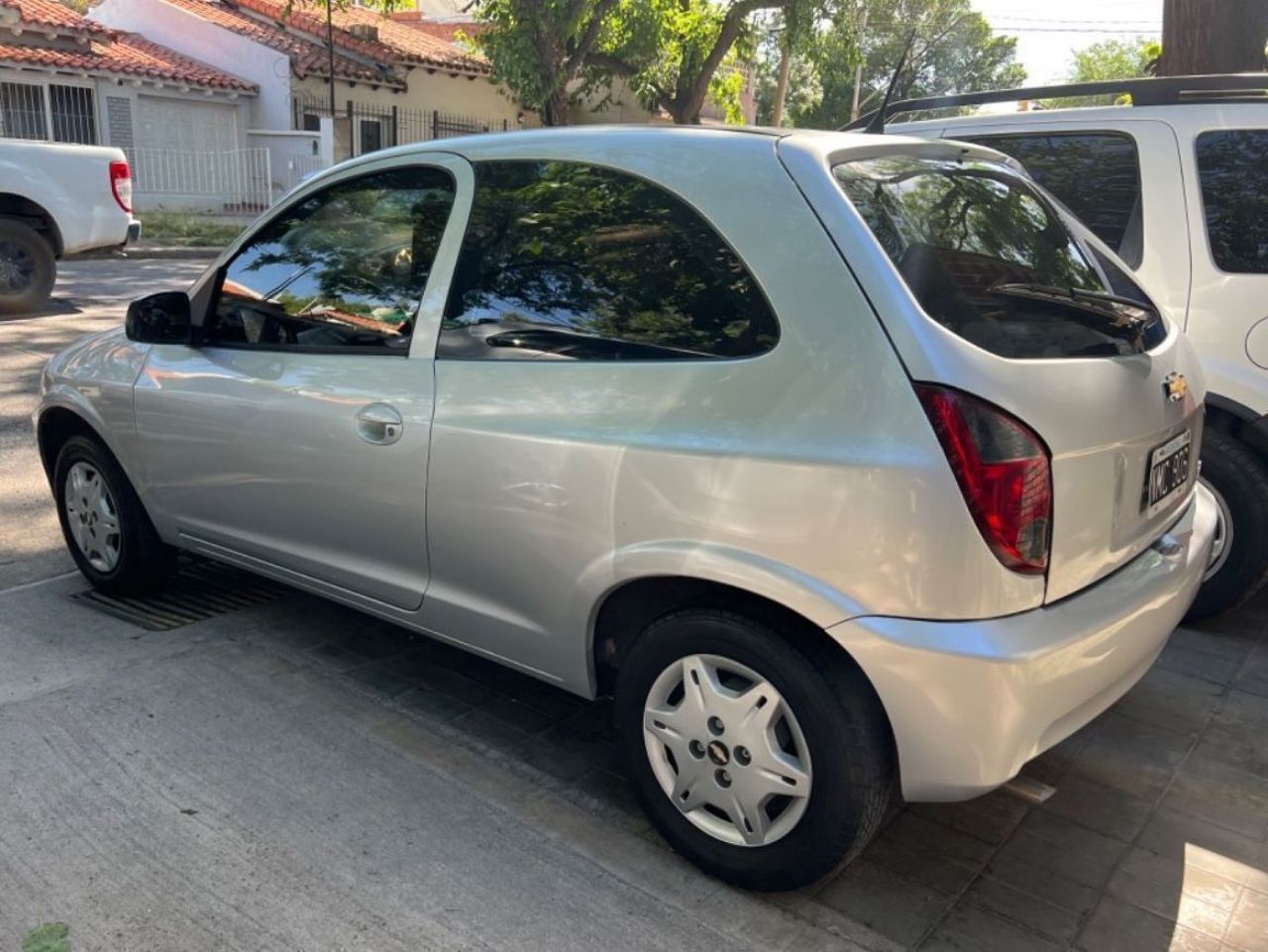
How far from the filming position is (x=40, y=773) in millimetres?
3014

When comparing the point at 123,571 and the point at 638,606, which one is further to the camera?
the point at 123,571

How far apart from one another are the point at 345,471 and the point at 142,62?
74.7ft

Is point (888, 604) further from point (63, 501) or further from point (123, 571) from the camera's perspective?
point (63, 501)

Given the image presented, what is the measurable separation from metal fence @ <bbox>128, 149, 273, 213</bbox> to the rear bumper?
2252 centimetres

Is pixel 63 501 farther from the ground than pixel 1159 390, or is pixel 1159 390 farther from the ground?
pixel 1159 390

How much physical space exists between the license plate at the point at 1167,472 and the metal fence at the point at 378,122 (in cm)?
2199

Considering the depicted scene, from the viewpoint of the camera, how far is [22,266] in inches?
415

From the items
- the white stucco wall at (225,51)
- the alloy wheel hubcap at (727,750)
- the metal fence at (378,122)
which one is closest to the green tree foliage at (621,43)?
the metal fence at (378,122)

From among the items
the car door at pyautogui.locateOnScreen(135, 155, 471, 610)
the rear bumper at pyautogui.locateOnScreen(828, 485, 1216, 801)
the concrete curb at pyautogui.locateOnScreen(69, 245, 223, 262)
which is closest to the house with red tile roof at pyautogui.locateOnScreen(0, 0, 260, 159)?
the concrete curb at pyautogui.locateOnScreen(69, 245, 223, 262)

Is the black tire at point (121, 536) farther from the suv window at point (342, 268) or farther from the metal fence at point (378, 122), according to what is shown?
the metal fence at point (378, 122)

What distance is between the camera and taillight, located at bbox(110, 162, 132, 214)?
1095 centimetres

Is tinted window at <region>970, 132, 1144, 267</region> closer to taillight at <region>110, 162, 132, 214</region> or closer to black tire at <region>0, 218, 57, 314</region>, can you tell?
taillight at <region>110, 162, 132, 214</region>

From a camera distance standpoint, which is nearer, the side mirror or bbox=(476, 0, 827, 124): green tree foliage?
the side mirror

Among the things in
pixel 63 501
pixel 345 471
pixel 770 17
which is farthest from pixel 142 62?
pixel 345 471
